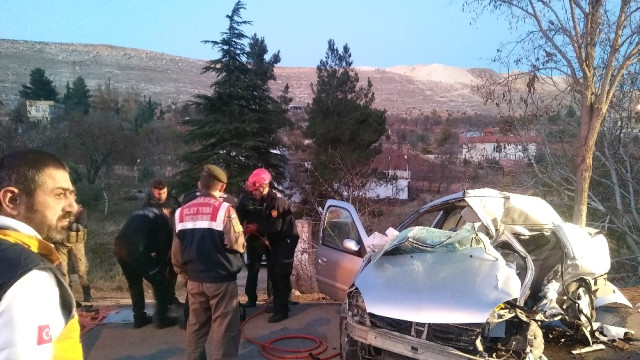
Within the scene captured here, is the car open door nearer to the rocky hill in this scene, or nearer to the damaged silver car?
the damaged silver car

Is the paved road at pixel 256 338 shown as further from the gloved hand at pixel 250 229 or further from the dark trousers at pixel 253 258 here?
the gloved hand at pixel 250 229

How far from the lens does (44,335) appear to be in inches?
50.9

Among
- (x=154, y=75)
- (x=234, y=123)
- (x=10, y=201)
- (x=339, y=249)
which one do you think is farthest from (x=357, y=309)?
(x=154, y=75)

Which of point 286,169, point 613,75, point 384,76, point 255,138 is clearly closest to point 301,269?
point 613,75

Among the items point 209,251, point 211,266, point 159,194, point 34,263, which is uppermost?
point 34,263

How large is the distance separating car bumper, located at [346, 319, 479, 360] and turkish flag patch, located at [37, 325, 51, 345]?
2.71 m

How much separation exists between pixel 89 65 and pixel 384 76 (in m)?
64.6

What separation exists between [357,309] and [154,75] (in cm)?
11052

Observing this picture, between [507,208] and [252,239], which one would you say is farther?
[252,239]

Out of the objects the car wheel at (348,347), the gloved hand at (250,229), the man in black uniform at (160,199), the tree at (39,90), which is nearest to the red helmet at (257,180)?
the gloved hand at (250,229)

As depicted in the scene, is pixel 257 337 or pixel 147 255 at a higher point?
pixel 147 255

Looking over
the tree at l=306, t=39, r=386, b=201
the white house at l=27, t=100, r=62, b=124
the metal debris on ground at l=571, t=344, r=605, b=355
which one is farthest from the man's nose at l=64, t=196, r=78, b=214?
the white house at l=27, t=100, r=62, b=124

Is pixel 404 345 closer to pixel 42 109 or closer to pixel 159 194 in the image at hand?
pixel 159 194

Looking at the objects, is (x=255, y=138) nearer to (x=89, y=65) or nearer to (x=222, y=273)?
(x=222, y=273)
